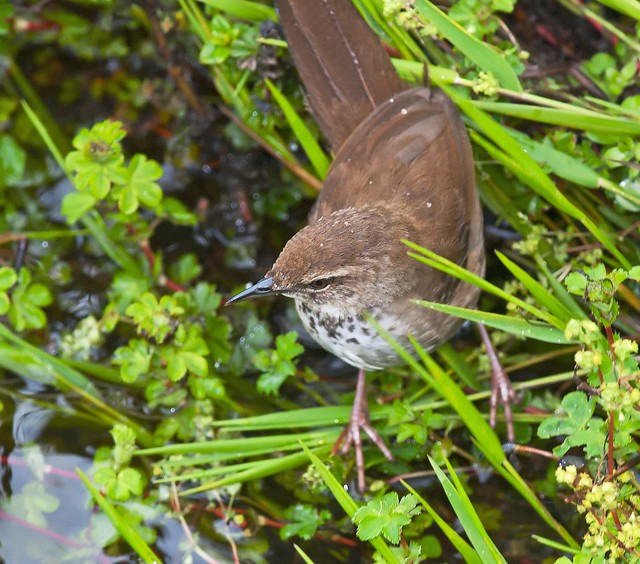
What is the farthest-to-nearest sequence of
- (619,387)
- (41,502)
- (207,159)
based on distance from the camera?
(207,159)
(41,502)
(619,387)

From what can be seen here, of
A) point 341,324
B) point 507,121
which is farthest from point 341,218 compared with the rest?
point 507,121

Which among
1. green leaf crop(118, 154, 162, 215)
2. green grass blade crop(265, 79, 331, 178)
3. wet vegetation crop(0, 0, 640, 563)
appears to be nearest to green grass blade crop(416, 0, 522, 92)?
wet vegetation crop(0, 0, 640, 563)

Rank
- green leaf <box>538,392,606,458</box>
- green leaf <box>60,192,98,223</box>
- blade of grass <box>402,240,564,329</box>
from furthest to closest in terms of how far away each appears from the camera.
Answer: green leaf <box>60,192,98,223</box> < blade of grass <box>402,240,564,329</box> < green leaf <box>538,392,606,458</box>

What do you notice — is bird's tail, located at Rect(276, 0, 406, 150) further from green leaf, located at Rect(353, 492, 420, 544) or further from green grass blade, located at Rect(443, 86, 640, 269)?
green leaf, located at Rect(353, 492, 420, 544)

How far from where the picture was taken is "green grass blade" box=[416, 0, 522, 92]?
3448 mm

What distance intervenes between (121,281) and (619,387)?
223 cm

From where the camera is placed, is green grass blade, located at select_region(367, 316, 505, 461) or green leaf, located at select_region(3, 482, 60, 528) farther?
green leaf, located at select_region(3, 482, 60, 528)

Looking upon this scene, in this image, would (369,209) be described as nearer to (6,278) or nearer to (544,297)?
(544,297)

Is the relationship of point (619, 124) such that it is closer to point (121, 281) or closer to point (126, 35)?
point (121, 281)

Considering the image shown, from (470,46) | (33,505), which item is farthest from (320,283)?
(33,505)

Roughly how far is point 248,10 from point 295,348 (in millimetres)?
1408

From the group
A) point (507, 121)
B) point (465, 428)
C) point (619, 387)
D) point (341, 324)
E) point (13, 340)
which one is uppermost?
point (507, 121)

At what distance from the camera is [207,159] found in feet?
16.1

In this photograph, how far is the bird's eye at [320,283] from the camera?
127 inches
